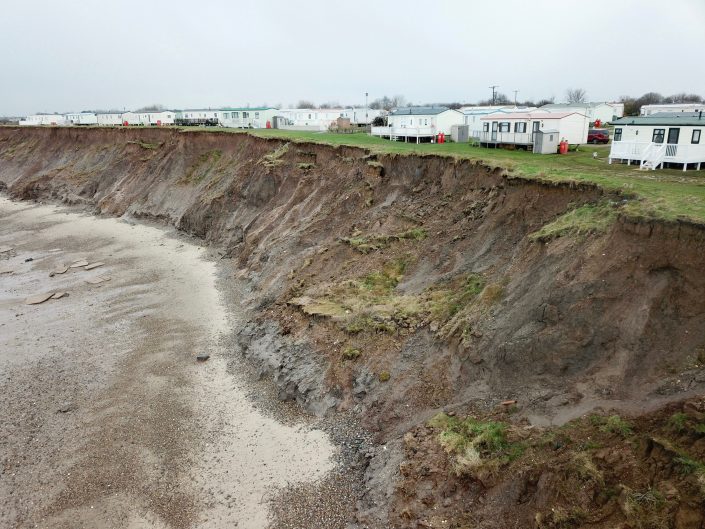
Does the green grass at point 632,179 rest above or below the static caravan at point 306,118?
below

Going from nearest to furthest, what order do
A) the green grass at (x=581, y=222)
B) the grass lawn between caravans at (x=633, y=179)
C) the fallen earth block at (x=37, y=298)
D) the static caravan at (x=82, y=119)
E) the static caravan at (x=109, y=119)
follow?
the grass lawn between caravans at (x=633, y=179) → the green grass at (x=581, y=222) → the fallen earth block at (x=37, y=298) → the static caravan at (x=109, y=119) → the static caravan at (x=82, y=119)

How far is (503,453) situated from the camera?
1182 centimetres

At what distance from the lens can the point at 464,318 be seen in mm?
16469

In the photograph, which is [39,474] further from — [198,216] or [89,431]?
[198,216]

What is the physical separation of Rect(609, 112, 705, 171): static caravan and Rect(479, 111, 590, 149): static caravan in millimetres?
6717

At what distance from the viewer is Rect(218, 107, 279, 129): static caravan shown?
75875 mm

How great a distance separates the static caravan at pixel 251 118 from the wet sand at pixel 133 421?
51.6m

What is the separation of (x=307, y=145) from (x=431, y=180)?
14.2 metres

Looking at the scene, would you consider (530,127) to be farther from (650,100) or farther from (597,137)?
(650,100)

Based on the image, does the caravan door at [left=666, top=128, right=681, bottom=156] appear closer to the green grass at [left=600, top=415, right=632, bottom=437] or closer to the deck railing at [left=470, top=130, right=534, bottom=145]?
the deck railing at [left=470, top=130, right=534, bottom=145]

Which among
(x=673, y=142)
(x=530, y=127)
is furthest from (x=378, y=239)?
(x=530, y=127)

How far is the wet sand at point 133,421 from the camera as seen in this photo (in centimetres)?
1344

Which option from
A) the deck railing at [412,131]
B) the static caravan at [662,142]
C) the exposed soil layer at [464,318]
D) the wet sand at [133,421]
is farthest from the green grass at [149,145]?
the static caravan at [662,142]

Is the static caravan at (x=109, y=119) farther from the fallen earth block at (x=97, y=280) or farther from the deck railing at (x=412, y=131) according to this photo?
the fallen earth block at (x=97, y=280)
